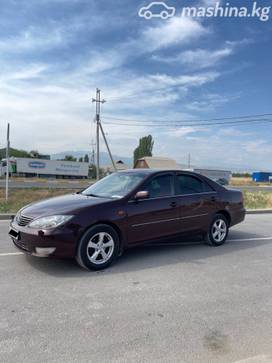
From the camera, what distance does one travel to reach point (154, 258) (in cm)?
538

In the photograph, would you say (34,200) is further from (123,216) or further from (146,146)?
(146,146)

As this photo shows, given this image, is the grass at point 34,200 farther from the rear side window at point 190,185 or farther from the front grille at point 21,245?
the rear side window at point 190,185

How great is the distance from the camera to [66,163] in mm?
63719

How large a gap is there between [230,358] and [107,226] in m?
2.57

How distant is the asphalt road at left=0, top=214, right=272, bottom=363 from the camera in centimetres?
272

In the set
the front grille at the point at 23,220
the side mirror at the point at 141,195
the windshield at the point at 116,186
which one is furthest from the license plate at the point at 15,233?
the side mirror at the point at 141,195

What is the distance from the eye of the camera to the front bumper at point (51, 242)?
14.3 feet

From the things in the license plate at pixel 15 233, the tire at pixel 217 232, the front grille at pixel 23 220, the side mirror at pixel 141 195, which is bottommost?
the tire at pixel 217 232

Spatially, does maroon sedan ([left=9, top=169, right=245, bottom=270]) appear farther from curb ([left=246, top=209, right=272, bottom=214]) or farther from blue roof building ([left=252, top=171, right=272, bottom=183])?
blue roof building ([left=252, top=171, right=272, bottom=183])

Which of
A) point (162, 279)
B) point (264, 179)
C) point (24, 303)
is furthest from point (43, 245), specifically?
point (264, 179)

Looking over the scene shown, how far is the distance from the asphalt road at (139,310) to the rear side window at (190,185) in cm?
117

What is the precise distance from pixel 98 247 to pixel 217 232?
2703 millimetres

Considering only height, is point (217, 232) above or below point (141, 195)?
below

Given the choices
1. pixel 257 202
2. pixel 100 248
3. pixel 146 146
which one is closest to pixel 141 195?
pixel 100 248
